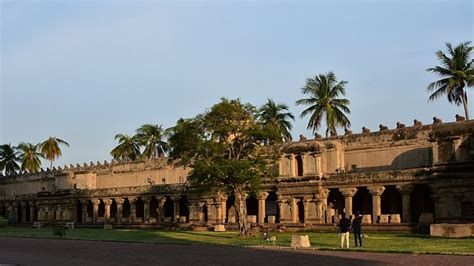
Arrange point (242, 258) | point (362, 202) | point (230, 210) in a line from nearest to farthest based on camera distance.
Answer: point (242, 258)
point (362, 202)
point (230, 210)

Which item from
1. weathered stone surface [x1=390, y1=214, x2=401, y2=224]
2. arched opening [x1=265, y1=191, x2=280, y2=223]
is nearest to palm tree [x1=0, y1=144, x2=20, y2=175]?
arched opening [x1=265, y1=191, x2=280, y2=223]

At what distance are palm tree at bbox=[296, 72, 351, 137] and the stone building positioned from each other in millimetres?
10381

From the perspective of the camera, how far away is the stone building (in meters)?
44.2

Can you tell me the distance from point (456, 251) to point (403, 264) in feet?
18.3

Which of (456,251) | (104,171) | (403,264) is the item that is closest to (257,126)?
(456,251)

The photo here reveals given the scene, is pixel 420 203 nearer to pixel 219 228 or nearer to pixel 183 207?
pixel 219 228

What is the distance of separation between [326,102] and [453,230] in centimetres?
3596

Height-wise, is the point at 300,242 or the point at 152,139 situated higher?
the point at 152,139

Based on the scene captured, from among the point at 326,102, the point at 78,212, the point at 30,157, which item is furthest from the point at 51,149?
the point at 326,102

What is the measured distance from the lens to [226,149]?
45.2 metres

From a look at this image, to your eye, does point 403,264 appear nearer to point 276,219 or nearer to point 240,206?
point 240,206

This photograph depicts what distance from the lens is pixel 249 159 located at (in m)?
45.6

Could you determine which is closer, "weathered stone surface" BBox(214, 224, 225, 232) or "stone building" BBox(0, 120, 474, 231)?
"stone building" BBox(0, 120, 474, 231)

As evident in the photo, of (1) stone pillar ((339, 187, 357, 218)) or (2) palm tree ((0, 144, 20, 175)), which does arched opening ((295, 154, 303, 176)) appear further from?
(2) palm tree ((0, 144, 20, 175))
